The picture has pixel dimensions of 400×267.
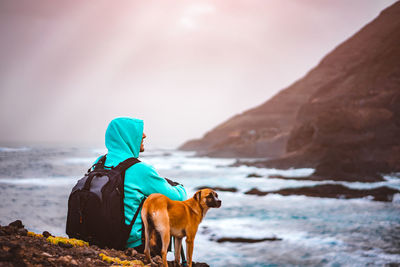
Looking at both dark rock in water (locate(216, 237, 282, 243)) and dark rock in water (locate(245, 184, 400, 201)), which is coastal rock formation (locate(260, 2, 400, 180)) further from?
dark rock in water (locate(216, 237, 282, 243))

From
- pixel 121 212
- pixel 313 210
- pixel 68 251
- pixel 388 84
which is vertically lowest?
pixel 313 210

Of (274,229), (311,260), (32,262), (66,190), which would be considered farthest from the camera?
(66,190)

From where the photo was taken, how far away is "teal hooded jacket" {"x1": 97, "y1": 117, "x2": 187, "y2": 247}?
120 inches

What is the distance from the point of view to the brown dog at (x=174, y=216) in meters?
2.68

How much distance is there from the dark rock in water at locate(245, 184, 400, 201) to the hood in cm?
1763

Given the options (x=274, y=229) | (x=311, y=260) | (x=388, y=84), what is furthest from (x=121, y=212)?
(x=388, y=84)

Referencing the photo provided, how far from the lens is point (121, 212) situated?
300 cm

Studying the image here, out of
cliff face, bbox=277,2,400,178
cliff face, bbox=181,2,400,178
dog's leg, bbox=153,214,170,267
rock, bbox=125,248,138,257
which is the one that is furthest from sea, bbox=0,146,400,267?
cliff face, bbox=181,2,400,178

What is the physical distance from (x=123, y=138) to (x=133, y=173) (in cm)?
44

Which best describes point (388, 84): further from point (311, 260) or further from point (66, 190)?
point (66, 190)

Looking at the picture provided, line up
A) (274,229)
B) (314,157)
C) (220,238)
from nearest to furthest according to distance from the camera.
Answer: (220,238), (274,229), (314,157)

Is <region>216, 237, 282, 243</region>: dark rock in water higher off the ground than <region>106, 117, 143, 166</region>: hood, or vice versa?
<region>106, 117, 143, 166</region>: hood

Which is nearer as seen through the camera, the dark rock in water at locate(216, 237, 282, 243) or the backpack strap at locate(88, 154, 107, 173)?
the backpack strap at locate(88, 154, 107, 173)

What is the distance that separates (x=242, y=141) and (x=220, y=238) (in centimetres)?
6895
